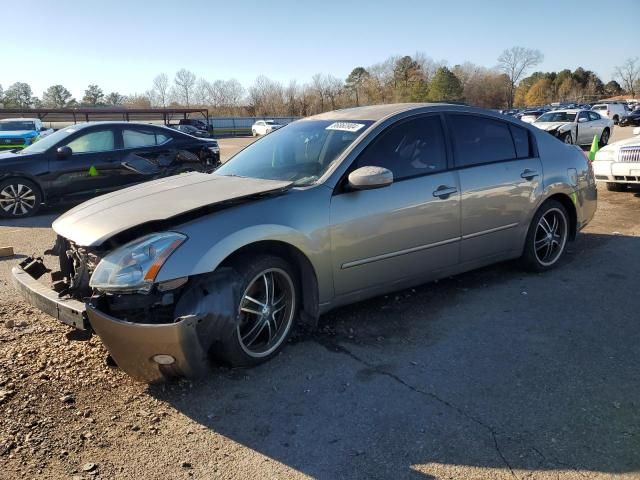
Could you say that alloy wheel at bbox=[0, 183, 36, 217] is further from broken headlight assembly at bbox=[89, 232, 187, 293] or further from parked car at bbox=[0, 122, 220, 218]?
broken headlight assembly at bbox=[89, 232, 187, 293]

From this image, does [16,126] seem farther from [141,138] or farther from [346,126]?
[346,126]

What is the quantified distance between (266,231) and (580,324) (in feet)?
8.36

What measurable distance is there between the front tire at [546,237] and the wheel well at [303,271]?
253 cm

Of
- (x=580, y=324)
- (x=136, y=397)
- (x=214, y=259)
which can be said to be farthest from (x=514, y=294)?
(x=136, y=397)

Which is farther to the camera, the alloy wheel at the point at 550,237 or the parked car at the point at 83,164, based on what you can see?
the parked car at the point at 83,164

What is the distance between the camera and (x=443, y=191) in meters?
4.29

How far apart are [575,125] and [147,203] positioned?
2007cm

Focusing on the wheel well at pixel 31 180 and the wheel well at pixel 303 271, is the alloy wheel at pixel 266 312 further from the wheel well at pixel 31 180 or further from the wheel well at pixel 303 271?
the wheel well at pixel 31 180

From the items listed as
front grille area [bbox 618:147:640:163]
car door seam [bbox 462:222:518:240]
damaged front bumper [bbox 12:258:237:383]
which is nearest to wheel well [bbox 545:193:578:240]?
car door seam [bbox 462:222:518:240]

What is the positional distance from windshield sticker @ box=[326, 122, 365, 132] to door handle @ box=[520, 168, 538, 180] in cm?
175

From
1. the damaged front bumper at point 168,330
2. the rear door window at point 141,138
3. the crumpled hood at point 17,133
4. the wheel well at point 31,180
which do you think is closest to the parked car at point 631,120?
the crumpled hood at point 17,133

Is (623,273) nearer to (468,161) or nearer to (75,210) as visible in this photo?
(468,161)

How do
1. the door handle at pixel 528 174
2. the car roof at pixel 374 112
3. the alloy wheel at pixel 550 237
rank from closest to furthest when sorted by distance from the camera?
the car roof at pixel 374 112
the door handle at pixel 528 174
the alloy wheel at pixel 550 237

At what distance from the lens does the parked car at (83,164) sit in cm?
883
